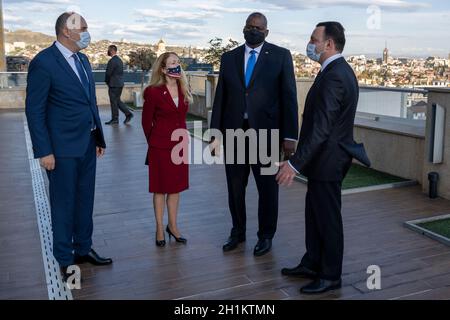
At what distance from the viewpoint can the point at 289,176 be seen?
3287 mm

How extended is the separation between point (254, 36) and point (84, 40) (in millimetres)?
1298

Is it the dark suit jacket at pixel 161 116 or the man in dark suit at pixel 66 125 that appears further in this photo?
the dark suit jacket at pixel 161 116

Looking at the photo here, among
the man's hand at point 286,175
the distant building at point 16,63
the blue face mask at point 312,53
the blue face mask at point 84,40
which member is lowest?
the man's hand at point 286,175

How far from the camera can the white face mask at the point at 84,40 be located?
146 inches

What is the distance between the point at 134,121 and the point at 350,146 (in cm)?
1113

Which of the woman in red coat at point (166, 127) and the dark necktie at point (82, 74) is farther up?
the dark necktie at point (82, 74)

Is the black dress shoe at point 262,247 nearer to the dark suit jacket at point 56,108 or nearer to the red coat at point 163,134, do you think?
the red coat at point 163,134

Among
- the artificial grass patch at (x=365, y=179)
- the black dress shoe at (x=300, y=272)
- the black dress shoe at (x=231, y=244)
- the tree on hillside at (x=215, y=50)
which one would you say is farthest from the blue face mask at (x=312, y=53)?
the tree on hillside at (x=215, y=50)

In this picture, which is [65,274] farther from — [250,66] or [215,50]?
[215,50]

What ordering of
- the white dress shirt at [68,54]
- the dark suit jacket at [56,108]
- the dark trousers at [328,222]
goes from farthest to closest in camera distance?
the white dress shirt at [68,54]
the dark suit jacket at [56,108]
the dark trousers at [328,222]

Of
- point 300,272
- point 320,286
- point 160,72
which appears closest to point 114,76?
point 160,72

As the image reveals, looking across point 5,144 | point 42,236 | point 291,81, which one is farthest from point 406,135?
point 5,144

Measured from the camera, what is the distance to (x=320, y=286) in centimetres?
350
